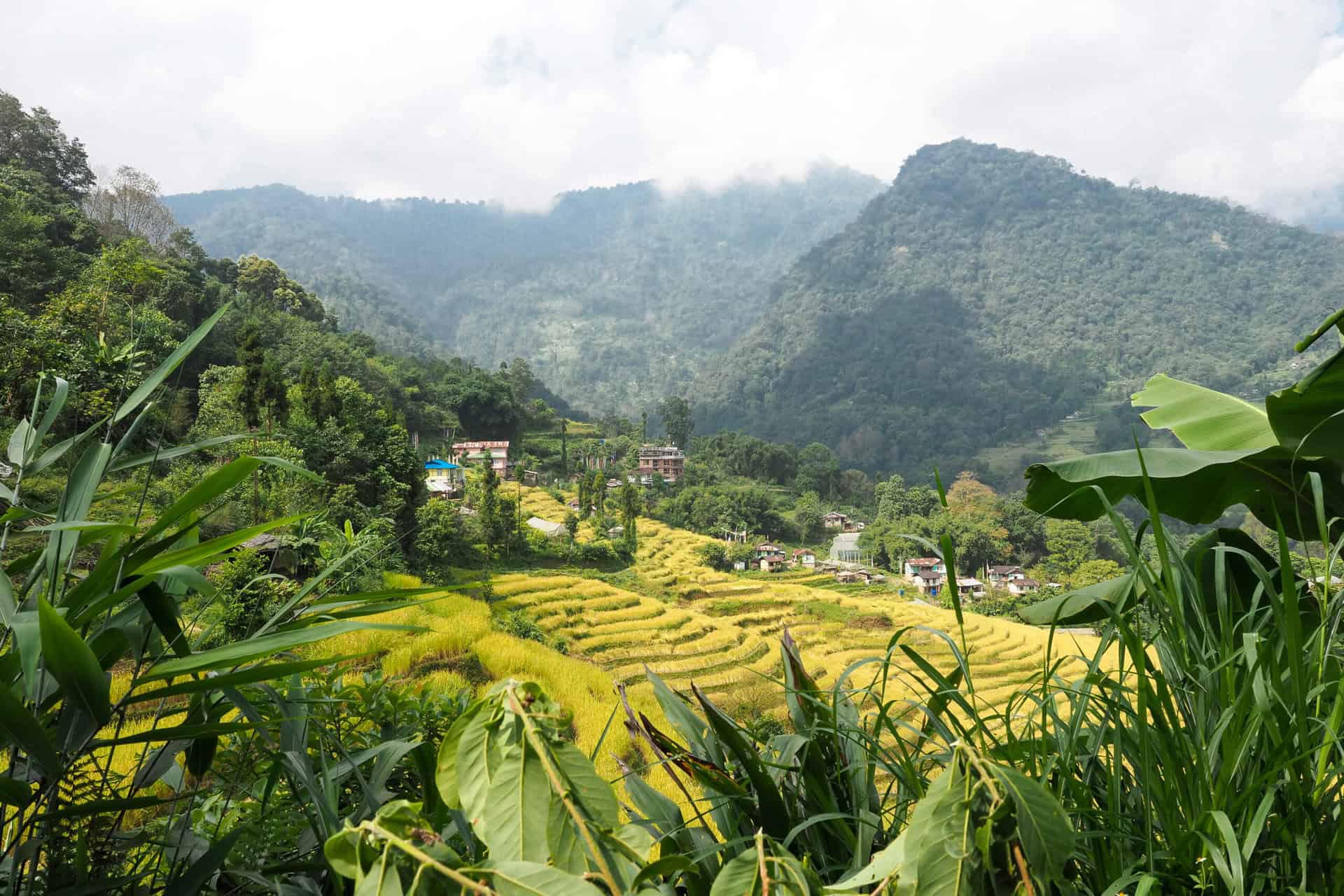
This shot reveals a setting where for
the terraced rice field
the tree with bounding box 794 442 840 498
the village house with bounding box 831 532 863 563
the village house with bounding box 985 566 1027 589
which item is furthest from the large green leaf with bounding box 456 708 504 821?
the tree with bounding box 794 442 840 498

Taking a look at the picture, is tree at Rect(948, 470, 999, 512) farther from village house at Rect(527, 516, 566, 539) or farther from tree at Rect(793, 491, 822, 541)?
village house at Rect(527, 516, 566, 539)

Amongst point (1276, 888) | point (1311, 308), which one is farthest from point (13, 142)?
point (1311, 308)

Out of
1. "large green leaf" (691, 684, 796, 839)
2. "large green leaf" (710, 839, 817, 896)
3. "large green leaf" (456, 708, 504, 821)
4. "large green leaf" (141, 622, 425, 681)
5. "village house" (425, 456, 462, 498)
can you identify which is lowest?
"village house" (425, 456, 462, 498)

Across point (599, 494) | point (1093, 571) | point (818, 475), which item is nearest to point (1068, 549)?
point (1093, 571)

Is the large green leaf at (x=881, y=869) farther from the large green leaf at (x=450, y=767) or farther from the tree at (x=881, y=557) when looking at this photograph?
the tree at (x=881, y=557)

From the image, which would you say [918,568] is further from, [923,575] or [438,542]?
[438,542]

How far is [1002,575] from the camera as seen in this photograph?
8.88 metres

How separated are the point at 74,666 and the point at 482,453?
866 centimetres

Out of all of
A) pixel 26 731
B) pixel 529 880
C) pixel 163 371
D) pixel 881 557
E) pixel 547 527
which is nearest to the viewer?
pixel 529 880

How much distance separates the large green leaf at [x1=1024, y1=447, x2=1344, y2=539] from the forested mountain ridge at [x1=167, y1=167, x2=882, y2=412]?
58.3 ft

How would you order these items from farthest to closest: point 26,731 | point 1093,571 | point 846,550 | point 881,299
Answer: point 881,299
point 846,550
point 1093,571
point 26,731

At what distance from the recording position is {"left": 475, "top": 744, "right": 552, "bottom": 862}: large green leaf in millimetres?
182

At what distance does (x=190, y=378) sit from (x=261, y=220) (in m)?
32.9

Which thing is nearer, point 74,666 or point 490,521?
point 74,666
